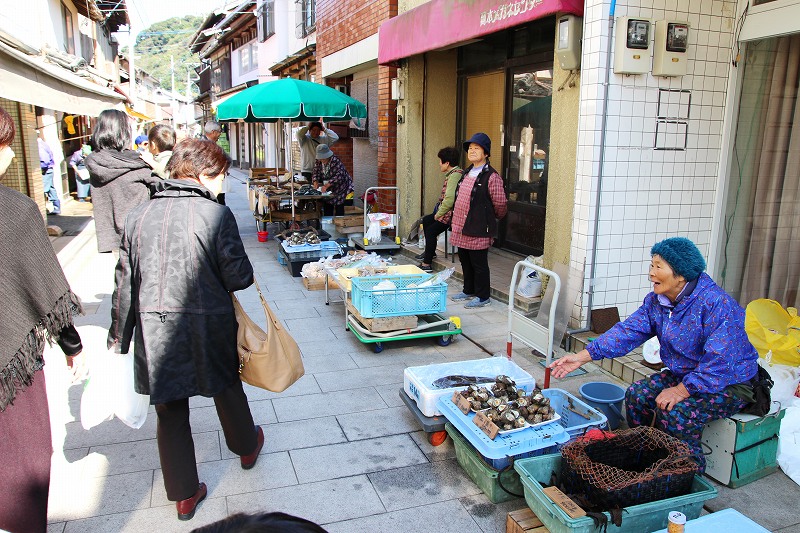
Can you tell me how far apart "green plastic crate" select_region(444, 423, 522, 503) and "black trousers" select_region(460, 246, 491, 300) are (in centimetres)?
336

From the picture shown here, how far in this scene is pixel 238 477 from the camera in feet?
11.7

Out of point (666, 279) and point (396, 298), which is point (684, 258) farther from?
point (396, 298)

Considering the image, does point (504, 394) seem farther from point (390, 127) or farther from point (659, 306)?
point (390, 127)

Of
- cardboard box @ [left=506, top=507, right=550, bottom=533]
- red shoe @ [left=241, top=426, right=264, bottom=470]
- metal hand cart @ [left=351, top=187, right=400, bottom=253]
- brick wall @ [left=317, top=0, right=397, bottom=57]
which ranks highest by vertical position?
brick wall @ [left=317, top=0, right=397, bottom=57]

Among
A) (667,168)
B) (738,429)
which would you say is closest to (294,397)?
(738,429)

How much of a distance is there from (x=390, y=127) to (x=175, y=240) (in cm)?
766

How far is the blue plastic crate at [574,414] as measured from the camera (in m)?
3.52

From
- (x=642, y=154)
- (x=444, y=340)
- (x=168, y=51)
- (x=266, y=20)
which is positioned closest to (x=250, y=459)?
(x=444, y=340)

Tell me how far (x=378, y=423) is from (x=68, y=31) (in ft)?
61.1

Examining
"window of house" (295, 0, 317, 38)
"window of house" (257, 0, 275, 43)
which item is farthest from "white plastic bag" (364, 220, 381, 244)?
"window of house" (257, 0, 275, 43)

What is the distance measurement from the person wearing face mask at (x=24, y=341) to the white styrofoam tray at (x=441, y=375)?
83.5 inches

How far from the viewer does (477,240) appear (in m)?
6.57

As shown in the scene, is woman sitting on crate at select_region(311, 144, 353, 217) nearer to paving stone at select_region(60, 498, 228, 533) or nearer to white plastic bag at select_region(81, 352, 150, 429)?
white plastic bag at select_region(81, 352, 150, 429)

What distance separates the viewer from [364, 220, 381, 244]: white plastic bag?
9.47 meters
